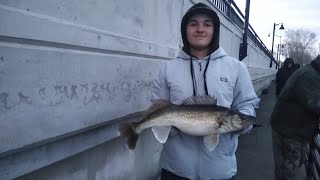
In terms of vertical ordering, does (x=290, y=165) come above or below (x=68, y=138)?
below

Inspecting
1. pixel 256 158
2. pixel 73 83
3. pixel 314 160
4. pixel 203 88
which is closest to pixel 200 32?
pixel 203 88

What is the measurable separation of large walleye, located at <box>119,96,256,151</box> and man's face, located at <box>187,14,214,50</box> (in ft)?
1.43

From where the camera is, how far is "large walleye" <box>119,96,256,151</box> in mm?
2918

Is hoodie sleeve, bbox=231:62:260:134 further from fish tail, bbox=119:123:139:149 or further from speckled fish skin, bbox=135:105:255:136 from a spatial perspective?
fish tail, bbox=119:123:139:149

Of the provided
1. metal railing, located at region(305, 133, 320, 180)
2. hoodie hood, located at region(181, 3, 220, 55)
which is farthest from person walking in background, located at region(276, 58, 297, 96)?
hoodie hood, located at region(181, 3, 220, 55)

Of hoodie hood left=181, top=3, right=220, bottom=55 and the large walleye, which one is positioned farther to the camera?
hoodie hood left=181, top=3, right=220, bottom=55

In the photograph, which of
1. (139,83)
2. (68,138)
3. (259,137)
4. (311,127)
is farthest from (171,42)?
(259,137)

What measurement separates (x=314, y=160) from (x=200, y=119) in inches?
91.5

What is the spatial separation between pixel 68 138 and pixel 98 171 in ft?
2.59

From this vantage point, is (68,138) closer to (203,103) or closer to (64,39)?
(64,39)

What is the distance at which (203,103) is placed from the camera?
294 centimetres

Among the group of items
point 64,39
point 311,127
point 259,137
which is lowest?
point 259,137

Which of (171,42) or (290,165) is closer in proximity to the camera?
(290,165)

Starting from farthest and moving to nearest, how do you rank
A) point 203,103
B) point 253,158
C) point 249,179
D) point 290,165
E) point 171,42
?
point 253,158
point 249,179
point 171,42
point 290,165
point 203,103
